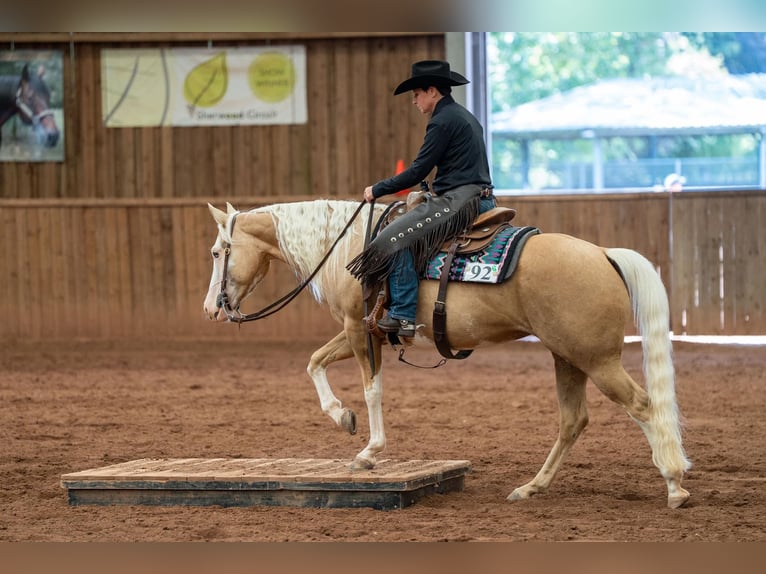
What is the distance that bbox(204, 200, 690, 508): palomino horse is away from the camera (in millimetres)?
5141

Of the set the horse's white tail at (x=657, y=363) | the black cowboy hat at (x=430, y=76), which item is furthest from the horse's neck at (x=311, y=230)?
the horse's white tail at (x=657, y=363)

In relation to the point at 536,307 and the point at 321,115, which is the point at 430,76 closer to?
the point at 536,307

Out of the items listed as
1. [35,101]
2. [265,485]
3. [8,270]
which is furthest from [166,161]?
[265,485]

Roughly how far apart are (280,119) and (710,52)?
8.00 meters

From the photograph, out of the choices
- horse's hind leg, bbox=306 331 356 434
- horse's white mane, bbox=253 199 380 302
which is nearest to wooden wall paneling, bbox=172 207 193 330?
horse's white mane, bbox=253 199 380 302

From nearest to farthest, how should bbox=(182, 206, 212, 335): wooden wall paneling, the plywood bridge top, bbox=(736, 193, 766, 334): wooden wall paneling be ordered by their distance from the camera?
the plywood bridge top
bbox=(736, 193, 766, 334): wooden wall paneling
bbox=(182, 206, 212, 335): wooden wall paneling

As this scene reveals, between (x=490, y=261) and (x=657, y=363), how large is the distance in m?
0.97

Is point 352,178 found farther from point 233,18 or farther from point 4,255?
point 233,18

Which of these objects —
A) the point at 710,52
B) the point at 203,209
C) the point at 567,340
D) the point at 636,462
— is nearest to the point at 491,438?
the point at 636,462

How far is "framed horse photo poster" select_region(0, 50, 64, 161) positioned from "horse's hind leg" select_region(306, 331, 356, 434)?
1085 centimetres

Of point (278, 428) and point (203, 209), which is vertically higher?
point (203, 209)

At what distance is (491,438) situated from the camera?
305 inches

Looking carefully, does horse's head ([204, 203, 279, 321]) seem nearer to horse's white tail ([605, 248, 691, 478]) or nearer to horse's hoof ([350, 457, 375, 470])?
horse's hoof ([350, 457, 375, 470])

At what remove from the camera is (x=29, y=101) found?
50.6 ft
